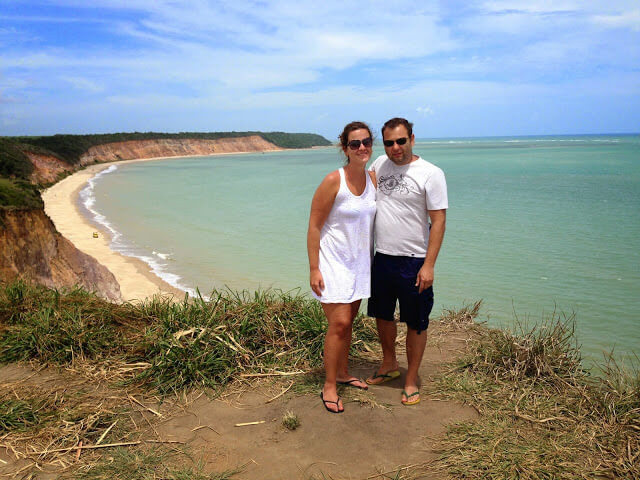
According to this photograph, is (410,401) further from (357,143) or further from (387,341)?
A: (357,143)

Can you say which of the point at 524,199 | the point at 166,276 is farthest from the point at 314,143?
the point at 166,276

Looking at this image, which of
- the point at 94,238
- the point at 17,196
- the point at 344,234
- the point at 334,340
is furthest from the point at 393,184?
the point at 94,238

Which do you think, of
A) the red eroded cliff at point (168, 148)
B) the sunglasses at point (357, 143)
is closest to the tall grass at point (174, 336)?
the sunglasses at point (357, 143)

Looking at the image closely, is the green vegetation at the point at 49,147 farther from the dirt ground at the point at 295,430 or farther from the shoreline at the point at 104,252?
the dirt ground at the point at 295,430

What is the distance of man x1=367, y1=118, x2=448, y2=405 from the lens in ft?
10.2

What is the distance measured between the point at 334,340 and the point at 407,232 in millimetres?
858

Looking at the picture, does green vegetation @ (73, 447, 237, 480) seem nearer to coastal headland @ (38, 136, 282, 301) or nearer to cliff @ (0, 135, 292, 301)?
cliff @ (0, 135, 292, 301)

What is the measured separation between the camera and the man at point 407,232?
3096mm

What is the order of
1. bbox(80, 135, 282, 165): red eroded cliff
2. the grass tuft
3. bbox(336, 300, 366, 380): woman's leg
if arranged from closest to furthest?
the grass tuft
bbox(336, 300, 366, 380): woman's leg
bbox(80, 135, 282, 165): red eroded cliff

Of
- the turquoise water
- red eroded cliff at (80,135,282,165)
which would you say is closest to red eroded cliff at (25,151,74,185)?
the turquoise water

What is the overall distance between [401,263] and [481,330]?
1.91 meters

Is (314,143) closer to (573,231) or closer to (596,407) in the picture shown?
(573,231)

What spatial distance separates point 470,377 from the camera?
3.63 m

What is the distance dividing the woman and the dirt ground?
227mm
